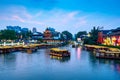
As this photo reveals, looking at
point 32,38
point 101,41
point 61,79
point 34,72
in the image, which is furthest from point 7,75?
point 32,38

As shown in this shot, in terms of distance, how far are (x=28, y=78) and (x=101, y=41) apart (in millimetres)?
77629

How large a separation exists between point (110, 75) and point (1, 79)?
57.4 feet

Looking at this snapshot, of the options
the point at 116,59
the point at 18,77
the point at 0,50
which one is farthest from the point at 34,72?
the point at 0,50

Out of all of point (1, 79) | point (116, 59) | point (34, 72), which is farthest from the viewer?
point (116, 59)

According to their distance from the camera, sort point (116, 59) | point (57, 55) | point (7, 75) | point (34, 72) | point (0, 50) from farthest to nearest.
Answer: point (0, 50) → point (57, 55) → point (116, 59) → point (34, 72) → point (7, 75)

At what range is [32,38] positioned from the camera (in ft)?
545

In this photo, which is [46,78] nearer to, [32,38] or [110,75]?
[110,75]

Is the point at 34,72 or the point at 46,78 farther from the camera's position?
the point at 34,72

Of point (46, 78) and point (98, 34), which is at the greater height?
point (98, 34)

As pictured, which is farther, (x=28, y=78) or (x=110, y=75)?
(x=110, y=75)

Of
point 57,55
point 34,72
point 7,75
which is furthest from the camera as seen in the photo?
point 57,55

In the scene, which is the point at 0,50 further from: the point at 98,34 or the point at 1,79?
the point at 98,34

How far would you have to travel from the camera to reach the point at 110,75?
38719 millimetres

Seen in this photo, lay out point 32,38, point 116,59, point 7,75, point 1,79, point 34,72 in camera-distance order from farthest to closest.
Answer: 1. point 32,38
2. point 116,59
3. point 34,72
4. point 7,75
5. point 1,79
